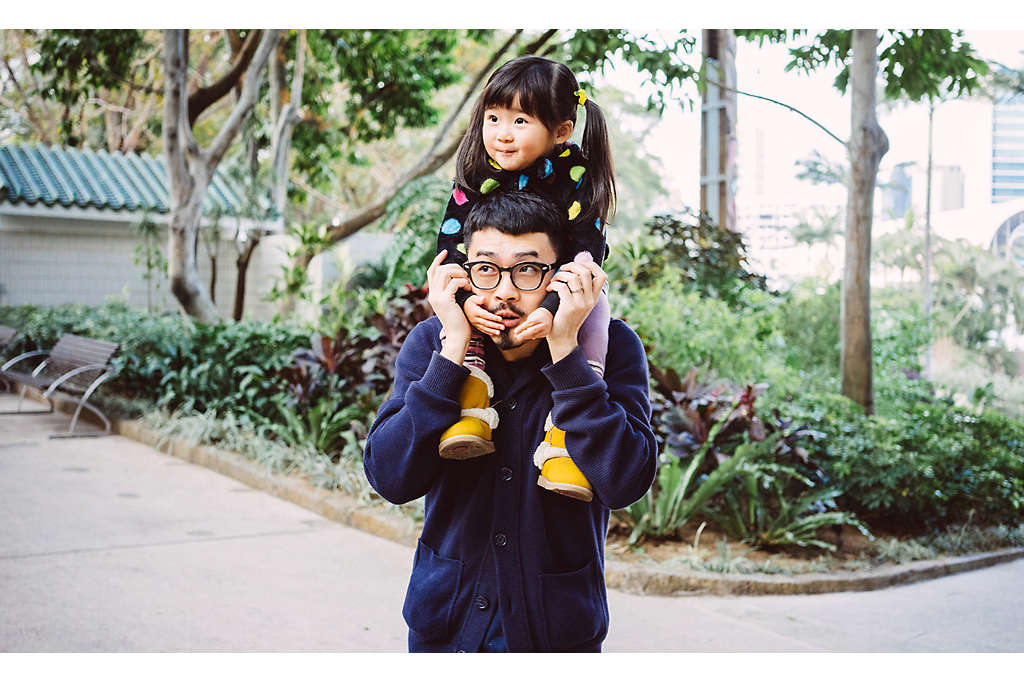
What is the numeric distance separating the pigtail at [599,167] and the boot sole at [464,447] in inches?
16.0

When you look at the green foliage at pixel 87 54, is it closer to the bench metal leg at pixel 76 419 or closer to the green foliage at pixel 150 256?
the green foliage at pixel 150 256

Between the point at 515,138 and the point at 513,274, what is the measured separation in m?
0.24

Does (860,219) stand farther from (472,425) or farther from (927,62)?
(472,425)

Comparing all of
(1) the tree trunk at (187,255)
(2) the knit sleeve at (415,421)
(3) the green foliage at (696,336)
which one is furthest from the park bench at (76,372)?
(2) the knit sleeve at (415,421)

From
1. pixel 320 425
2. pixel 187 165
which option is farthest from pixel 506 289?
pixel 187 165

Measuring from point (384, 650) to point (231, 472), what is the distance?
9.85ft

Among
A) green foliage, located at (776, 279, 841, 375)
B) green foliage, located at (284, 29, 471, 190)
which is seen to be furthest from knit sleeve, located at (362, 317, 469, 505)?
green foliage, located at (284, 29, 471, 190)

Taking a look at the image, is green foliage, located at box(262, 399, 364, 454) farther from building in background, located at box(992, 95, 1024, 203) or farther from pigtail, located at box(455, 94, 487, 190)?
pigtail, located at box(455, 94, 487, 190)

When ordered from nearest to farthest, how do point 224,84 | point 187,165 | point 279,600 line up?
point 279,600
point 187,165
point 224,84

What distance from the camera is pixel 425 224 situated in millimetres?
7832

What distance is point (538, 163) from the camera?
5.14 feet

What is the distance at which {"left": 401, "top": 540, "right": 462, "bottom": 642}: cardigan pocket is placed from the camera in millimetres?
1502

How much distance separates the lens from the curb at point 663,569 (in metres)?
3.87

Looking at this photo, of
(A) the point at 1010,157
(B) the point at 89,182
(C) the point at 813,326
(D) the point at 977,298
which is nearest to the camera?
(A) the point at 1010,157
